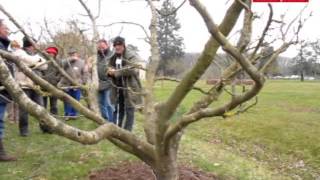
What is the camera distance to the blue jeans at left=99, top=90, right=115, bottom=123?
10.6 meters

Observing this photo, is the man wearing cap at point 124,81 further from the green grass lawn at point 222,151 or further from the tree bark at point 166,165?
the tree bark at point 166,165

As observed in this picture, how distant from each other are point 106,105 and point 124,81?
1768mm

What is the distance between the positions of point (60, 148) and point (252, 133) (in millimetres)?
7507

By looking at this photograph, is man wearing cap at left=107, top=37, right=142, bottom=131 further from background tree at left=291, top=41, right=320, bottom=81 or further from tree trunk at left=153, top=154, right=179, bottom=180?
background tree at left=291, top=41, right=320, bottom=81

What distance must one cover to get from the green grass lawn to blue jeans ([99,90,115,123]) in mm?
428

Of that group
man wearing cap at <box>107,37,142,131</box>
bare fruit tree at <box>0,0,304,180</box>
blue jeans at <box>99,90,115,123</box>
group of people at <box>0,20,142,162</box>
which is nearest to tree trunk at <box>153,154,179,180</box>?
bare fruit tree at <box>0,0,304,180</box>

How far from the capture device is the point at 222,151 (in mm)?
11258

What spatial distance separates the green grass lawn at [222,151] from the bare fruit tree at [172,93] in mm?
1704

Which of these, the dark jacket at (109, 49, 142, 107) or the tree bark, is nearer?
the tree bark

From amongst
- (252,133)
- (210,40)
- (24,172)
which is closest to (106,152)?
(24,172)

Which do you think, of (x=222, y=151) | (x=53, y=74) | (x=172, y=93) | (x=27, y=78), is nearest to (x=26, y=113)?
(x=27, y=78)

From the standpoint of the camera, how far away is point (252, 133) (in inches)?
589

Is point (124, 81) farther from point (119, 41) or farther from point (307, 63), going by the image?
point (307, 63)

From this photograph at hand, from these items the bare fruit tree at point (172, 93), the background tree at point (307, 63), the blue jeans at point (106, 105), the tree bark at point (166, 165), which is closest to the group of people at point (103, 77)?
the blue jeans at point (106, 105)
